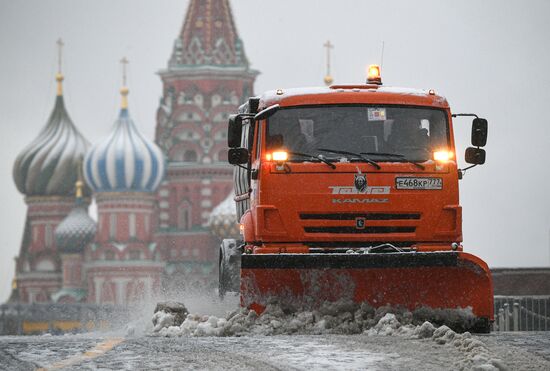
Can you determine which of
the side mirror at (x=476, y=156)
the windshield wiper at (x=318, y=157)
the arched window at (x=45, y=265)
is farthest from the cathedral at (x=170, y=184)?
the windshield wiper at (x=318, y=157)

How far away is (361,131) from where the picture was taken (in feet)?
50.7

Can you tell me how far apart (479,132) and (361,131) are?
1009 mm

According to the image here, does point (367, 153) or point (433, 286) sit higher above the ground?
point (367, 153)

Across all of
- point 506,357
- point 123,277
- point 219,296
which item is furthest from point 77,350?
point 123,277

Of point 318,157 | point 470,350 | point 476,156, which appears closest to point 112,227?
point 476,156

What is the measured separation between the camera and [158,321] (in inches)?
653

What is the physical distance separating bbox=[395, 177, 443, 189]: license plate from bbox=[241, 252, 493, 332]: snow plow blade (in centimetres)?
74

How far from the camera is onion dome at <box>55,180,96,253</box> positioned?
424 feet

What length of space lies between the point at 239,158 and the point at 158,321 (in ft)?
5.94

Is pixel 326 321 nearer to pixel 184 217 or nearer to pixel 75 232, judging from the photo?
pixel 75 232

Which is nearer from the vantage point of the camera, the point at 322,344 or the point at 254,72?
the point at 322,344

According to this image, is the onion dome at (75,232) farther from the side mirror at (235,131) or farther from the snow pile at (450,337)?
the snow pile at (450,337)

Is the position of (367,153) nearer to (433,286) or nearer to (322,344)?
(433,286)

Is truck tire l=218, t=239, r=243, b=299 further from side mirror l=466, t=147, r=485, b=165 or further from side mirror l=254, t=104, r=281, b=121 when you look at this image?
side mirror l=466, t=147, r=485, b=165
